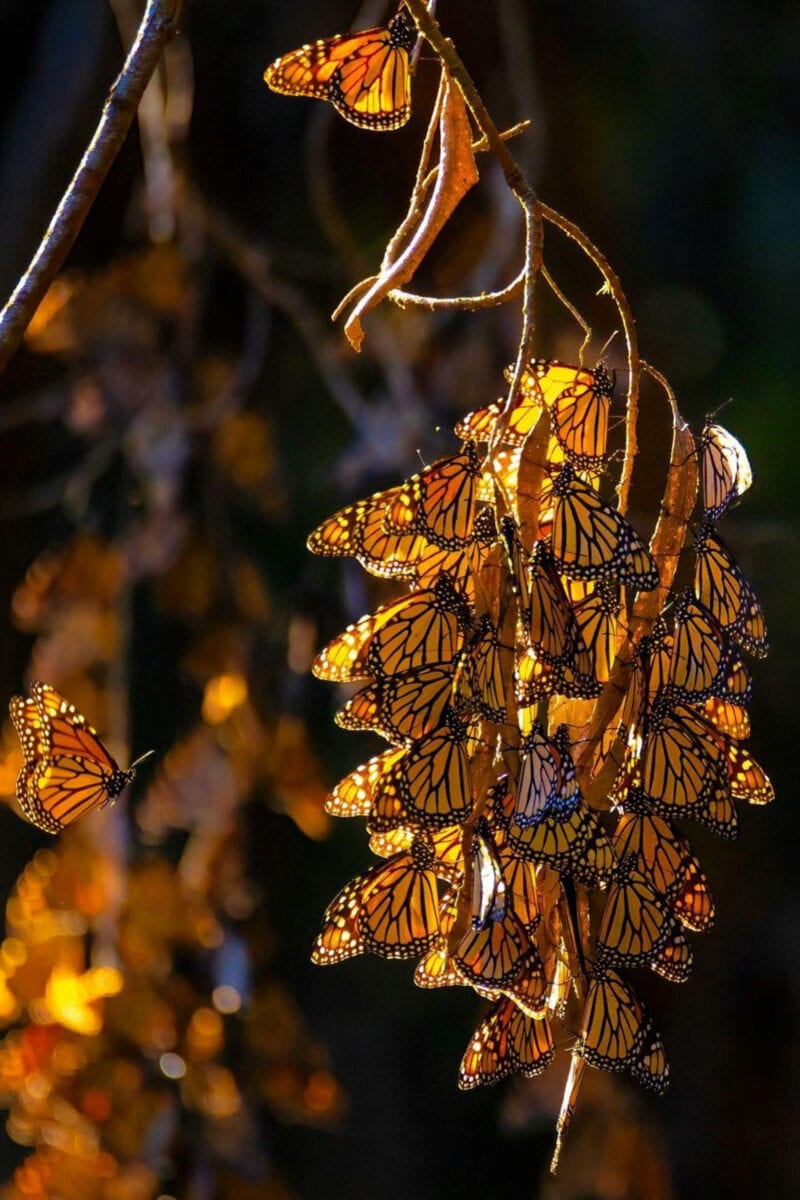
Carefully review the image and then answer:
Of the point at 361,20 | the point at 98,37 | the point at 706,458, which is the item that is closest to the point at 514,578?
the point at 706,458

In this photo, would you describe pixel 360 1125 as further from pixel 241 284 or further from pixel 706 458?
pixel 706 458

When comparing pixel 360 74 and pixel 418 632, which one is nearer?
Result: pixel 418 632

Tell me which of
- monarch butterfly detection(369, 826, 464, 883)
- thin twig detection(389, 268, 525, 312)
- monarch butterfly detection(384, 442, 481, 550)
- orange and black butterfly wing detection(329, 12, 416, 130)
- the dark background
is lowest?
the dark background

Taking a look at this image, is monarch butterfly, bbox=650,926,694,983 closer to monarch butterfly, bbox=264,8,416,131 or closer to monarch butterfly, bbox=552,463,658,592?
monarch butterfly, bbox=552,463,658,592

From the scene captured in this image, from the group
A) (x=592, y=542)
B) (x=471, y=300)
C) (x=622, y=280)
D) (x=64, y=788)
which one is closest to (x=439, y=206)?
(x=471, y=300)

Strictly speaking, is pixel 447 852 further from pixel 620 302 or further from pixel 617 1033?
pixel 620 302

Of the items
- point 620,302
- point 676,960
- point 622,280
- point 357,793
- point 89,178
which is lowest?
point 622,280

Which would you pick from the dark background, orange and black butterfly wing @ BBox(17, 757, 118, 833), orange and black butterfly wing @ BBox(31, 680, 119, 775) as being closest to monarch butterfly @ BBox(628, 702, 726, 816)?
orange and black butterfly wing @ BBox(17, 757, 118, 833)
